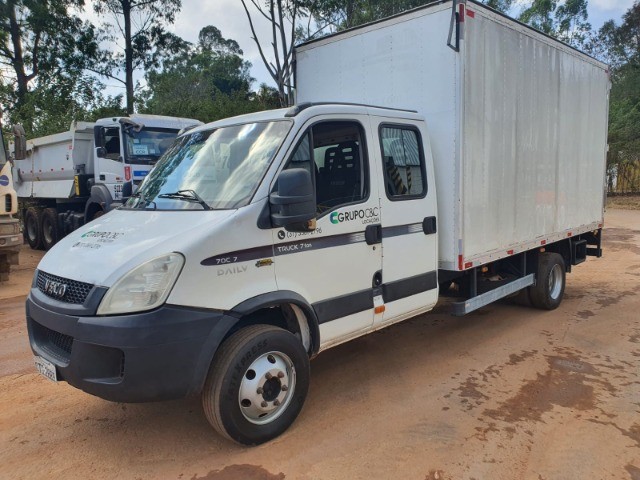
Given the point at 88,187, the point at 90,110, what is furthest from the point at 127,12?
the point at 88,187

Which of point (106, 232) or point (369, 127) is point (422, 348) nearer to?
point (369, 127)

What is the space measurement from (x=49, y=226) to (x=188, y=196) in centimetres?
1197

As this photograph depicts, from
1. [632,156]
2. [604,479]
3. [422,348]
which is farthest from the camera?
[632,156]

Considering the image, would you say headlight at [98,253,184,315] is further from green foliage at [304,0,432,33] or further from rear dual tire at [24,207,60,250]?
green foliage at [304,0,432,33]

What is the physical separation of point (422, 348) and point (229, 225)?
3073 mm

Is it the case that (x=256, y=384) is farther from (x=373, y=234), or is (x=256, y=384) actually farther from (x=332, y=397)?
(x=373, y=234)

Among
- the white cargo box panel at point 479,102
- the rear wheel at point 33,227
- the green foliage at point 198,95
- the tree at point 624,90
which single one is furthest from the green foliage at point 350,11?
the white cargo box panel at point 479,102

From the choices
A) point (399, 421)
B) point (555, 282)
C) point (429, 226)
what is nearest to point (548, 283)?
point (555, 282)

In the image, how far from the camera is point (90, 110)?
2211cm

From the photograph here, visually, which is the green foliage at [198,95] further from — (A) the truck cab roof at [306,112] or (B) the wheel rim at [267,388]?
(B) the wheel rim at [267,388]

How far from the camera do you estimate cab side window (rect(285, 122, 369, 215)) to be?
149 inches

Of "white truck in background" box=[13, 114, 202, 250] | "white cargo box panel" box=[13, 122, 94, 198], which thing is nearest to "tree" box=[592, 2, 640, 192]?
"white truck in background" box=[13, 114, 202, 250]

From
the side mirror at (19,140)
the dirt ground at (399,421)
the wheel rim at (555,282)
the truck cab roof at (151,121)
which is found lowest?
the dirt ground at (399,421)

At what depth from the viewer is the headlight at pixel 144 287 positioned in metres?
2.94
